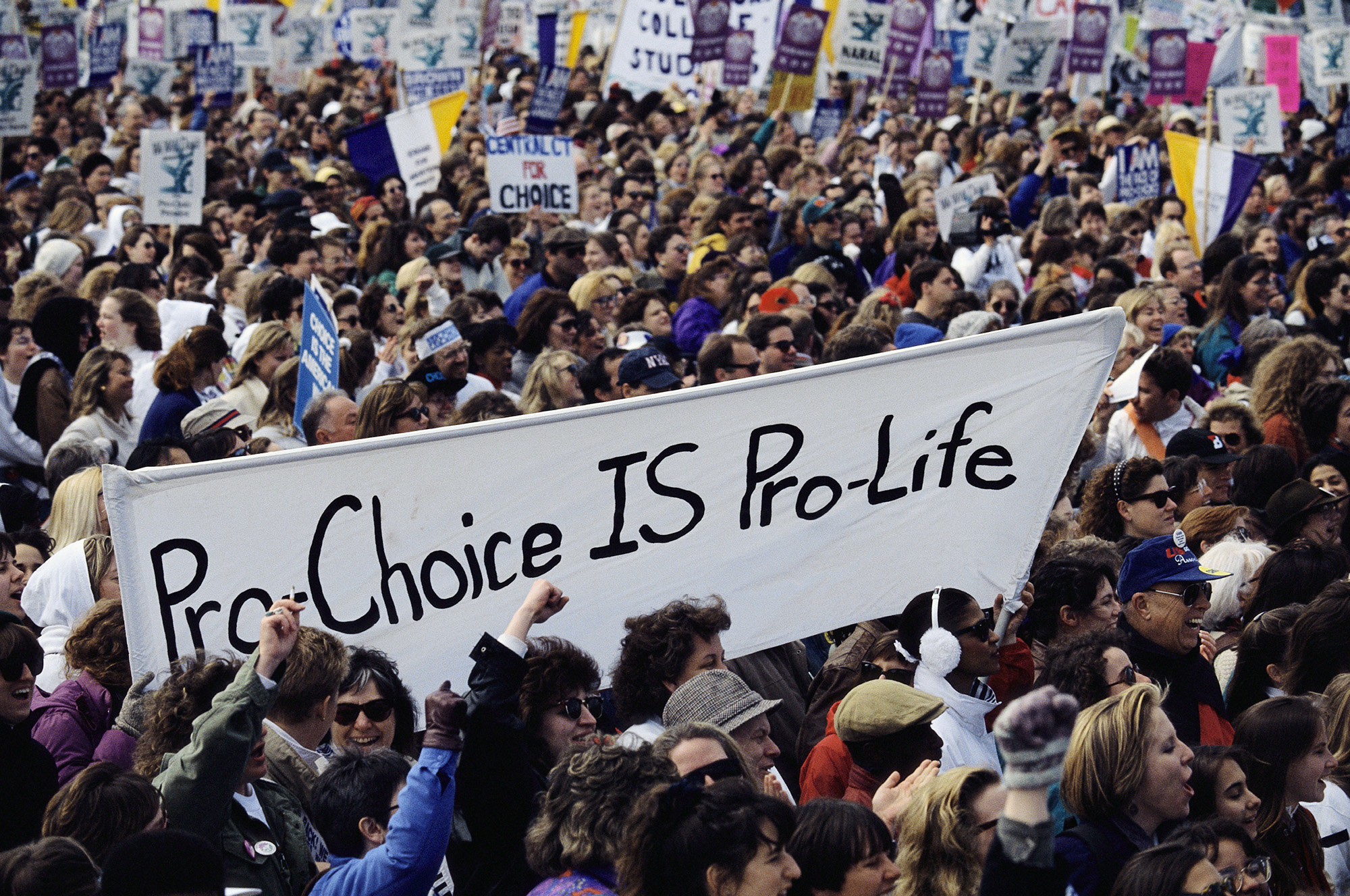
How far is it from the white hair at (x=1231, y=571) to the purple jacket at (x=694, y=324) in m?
4.85

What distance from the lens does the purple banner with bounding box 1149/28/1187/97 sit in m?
21.2

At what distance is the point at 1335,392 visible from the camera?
7.62 m

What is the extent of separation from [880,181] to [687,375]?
6.86 metres

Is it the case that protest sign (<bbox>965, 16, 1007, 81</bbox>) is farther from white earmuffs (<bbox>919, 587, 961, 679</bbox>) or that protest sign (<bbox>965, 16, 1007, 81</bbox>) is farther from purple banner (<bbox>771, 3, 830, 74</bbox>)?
white earmuffs (<bbox>919, 587, 961, 679</bbox>)

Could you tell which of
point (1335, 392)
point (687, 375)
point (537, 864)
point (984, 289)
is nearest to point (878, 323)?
point (687, 375)

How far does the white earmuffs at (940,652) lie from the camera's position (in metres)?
4.76

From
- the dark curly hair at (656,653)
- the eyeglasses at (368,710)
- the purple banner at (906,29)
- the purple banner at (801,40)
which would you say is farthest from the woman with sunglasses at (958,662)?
the purple banner at (906,29)

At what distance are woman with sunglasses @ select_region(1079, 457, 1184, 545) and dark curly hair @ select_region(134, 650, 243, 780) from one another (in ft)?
12.5

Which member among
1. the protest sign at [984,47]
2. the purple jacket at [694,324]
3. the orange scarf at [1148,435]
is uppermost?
the protest sign at [984,47]

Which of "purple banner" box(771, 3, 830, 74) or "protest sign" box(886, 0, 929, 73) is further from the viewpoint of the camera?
"protest sign" box(886, 0, 929, 73)

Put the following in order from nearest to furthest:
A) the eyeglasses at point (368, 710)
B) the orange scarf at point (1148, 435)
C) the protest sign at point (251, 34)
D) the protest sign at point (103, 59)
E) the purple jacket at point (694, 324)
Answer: the eyeglasses at point (368, 710) → the orange scarf at point (1148, 435) → the purple jacket at point (694, 324) → the protest sign at point (103, 59) → the protest sign at point (251, 34)

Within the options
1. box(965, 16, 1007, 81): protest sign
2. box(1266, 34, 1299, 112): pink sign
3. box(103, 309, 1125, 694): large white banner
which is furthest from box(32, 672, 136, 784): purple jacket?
box(1266, 34, 1299, 112): pink sign

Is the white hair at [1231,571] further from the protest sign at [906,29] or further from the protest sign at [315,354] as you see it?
the protest sign at [906,29]

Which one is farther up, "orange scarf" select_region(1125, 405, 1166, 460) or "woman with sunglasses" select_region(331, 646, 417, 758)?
"woman with sunglasses" select_region(331, 646, 417, 758)
